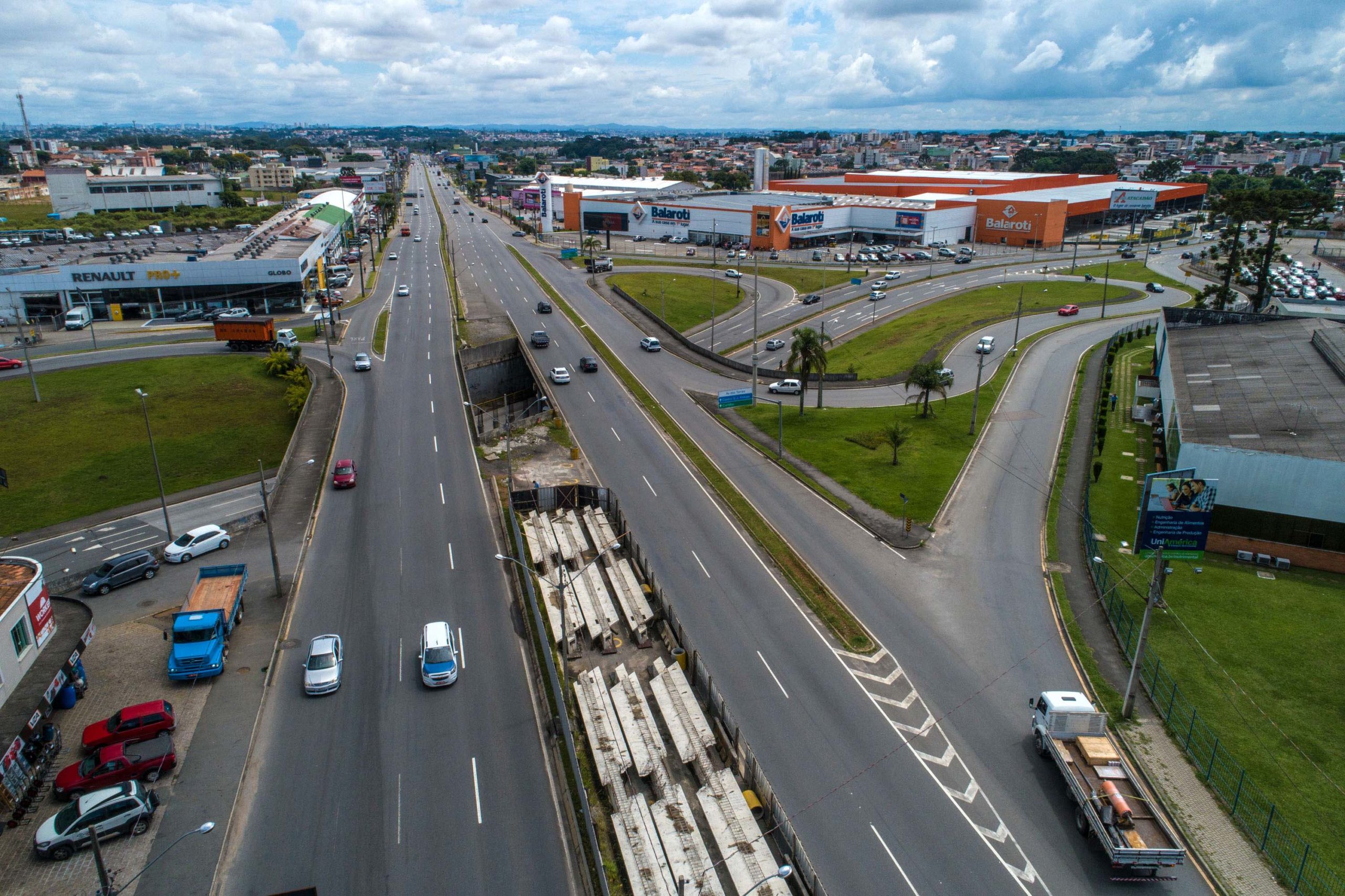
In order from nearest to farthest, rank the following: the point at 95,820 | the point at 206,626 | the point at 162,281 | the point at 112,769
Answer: the point at 95,820 < the point at 112,769 < the point at 206,626 < the point at 162,281

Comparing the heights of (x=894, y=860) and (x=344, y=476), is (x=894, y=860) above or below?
below

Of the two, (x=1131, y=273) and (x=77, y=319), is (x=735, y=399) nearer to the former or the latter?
(x=77, y=319)

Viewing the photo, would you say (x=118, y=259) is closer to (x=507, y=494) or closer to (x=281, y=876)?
(x=507, y=494)

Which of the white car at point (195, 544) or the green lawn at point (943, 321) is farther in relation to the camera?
the green lawn at point (943, 321)

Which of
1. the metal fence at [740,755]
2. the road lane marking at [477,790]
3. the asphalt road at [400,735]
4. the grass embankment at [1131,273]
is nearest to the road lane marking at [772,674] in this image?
the metal fence at [740,755]

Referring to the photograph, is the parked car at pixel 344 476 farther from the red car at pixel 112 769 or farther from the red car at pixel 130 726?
the red car at pixel 112 769

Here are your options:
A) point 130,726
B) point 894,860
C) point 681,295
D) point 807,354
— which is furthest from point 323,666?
point 681,295

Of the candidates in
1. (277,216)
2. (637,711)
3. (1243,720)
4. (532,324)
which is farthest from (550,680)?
(277,216)
